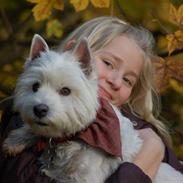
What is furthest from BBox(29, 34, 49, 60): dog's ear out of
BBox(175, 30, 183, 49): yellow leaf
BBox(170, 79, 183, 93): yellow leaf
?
BBox(170, 79, 183, 93): yellow leaf

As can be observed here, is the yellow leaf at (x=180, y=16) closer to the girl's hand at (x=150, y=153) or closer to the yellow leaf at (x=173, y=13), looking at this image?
the yellow leaf at (x=173, y=13)

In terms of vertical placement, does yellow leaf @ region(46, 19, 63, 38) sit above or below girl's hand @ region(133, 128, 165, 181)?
below

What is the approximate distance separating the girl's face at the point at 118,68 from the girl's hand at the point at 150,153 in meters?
0.24

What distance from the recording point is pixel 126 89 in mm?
4316

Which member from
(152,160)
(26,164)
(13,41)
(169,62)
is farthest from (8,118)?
(13,41)

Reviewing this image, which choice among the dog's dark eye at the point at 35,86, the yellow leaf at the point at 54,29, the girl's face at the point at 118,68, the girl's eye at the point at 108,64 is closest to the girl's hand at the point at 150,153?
the girl's face at the point at 118,68

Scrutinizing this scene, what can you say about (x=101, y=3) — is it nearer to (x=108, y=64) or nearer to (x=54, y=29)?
(x=54, y=29)

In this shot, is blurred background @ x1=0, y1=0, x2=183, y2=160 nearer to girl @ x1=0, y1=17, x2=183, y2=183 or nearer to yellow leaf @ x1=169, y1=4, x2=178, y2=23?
yellow leaf @ x1=169, y1=4, x2=178, y2=23

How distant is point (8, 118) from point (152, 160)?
2.68 ft

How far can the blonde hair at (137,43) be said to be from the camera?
4.34 metres

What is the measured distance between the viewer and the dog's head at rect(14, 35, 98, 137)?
3.60m

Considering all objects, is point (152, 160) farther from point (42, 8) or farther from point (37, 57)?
point (42, 8)

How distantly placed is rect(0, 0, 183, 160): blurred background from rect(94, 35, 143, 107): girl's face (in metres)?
0.78

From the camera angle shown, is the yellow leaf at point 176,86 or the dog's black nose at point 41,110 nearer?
the dog's black nose at point 41,110
